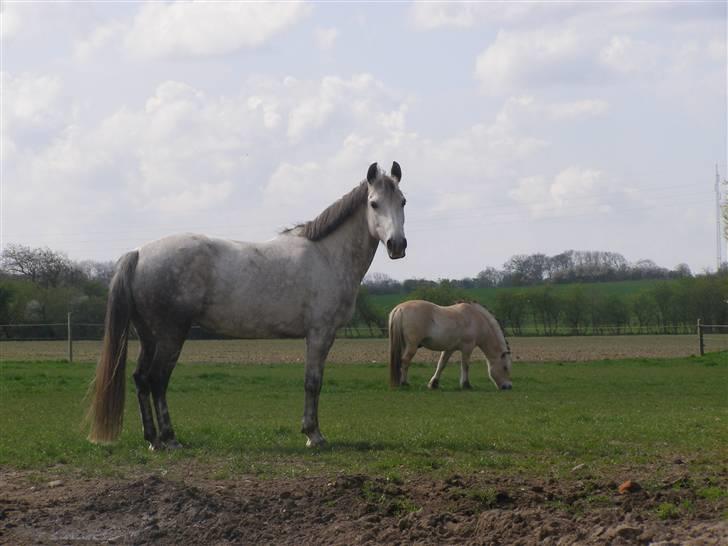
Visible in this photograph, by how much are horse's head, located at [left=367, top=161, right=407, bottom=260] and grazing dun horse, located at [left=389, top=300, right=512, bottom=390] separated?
11.1m

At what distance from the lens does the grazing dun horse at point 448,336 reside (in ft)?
71.4

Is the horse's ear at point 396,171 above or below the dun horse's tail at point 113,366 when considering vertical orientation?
above

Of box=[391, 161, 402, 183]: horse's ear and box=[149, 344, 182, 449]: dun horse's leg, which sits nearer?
box=[149, 344, 182, 449]: dun horse's leg

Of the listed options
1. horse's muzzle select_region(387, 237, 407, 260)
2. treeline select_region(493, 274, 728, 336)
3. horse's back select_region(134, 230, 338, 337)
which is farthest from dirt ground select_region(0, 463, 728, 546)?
treeline select_region(493, 274, 728, 336)

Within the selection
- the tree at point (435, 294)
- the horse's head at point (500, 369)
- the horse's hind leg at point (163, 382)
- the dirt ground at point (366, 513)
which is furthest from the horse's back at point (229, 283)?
the tree at point (435, 294)

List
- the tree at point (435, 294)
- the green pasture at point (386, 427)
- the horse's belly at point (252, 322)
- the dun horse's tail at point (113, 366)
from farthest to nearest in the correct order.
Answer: the tree at point (435, 294) < the horse's belly at point (252, 322) < the dun horse's tail at point (113, 366) < the green pasture at point (386, 427)

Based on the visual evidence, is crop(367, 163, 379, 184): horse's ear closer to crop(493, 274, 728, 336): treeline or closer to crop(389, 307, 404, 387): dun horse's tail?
crop(389, 307, 404, 387): dun horse's tail

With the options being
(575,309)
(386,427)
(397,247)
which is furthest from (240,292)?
(575,309)

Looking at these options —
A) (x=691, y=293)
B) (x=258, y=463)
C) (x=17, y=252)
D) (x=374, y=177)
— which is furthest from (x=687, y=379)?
(x=17, y=252)

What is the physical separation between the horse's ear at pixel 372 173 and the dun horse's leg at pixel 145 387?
9.60ft

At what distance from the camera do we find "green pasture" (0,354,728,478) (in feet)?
28.8

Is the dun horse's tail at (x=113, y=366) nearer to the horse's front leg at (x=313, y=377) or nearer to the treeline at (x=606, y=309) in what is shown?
the horse's front leg at (x=313, y=377)

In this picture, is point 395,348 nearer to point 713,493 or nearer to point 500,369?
point 500,369

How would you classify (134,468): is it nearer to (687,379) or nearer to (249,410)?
(249,410)
